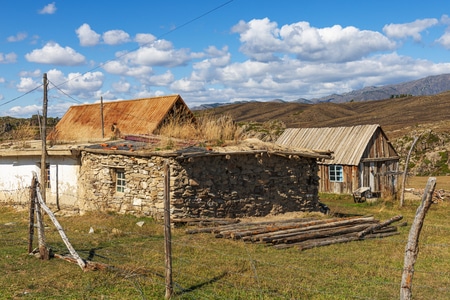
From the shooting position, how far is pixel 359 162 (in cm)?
2402

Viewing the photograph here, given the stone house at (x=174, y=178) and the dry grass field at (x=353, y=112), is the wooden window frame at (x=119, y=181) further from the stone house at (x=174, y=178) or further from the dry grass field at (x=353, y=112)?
the dry grass field at (x=353, y=112)

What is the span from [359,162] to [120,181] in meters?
13.8

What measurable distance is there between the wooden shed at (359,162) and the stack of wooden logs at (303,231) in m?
10.5

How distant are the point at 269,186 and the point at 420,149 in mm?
32017

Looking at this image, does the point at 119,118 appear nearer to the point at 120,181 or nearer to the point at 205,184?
the point at 120,181

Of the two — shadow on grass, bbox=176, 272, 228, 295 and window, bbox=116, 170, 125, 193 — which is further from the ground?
window, bbox=116, 170, 125, 193

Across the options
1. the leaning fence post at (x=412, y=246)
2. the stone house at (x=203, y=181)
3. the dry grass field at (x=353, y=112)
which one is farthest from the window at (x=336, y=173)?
the dry grass field at (x=353, y=112)

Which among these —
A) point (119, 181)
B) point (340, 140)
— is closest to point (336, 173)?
point (340, 140)

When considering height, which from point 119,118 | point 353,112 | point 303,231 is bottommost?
point 303,231

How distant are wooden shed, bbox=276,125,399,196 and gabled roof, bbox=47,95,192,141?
28.4ft

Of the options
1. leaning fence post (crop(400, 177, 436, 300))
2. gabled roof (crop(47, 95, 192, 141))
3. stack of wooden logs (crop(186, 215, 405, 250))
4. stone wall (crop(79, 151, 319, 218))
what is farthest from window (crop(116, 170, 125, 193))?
leaning fence post (crop(400, 177, 436, 300))

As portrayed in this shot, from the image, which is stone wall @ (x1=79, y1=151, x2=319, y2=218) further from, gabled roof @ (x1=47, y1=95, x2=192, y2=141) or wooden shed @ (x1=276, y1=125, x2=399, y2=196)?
wooden shed @ (x1=276, y1=125, x2=399, y2=196)

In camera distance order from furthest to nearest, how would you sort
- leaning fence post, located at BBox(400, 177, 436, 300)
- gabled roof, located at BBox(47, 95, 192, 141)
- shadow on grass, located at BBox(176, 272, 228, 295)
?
1. gabled roof, located at BBox(47, 95, 192, 141)
2. shadow on grass, located at BBox(176, 272, 228, 295)
3. leaning fence post, located at BBox(400, 177, 436, 300)

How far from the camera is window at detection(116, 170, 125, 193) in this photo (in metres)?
15.2
